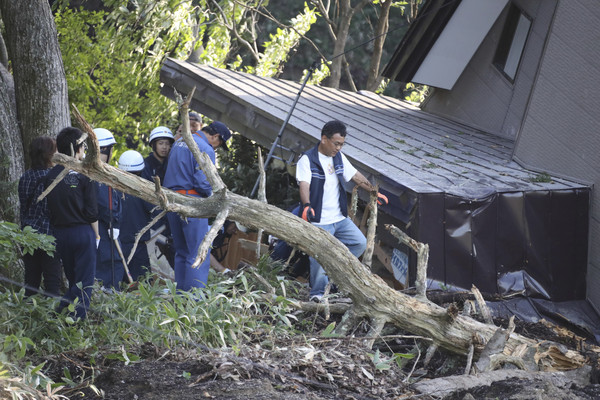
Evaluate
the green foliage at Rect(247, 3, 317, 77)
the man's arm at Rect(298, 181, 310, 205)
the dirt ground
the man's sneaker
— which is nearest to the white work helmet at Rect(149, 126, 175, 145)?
the man's arm at Rect(298, 181, 310, 205)

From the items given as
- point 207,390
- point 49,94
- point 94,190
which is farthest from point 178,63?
point 207,390

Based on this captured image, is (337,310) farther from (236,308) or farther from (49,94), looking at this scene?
(49,94)

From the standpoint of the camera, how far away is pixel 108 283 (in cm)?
792

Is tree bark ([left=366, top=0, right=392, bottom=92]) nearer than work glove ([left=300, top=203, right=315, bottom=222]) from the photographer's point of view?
No

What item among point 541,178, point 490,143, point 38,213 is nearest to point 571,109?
point 541,178

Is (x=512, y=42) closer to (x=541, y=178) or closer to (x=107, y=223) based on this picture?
(x=541, y=178)

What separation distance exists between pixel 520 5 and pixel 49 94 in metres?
6.32

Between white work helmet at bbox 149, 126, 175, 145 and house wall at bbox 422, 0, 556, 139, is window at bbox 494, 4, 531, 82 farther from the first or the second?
white work helmet at bbox 149, 126, 175, 145

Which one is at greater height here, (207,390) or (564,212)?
(564,212)

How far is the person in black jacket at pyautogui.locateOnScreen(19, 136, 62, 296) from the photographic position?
6422 mm

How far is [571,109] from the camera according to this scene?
323 inches

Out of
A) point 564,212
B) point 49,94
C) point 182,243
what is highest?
point 564,212

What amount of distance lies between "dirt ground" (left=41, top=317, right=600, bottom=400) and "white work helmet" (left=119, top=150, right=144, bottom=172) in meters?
3.31

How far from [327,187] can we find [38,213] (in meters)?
2.50
